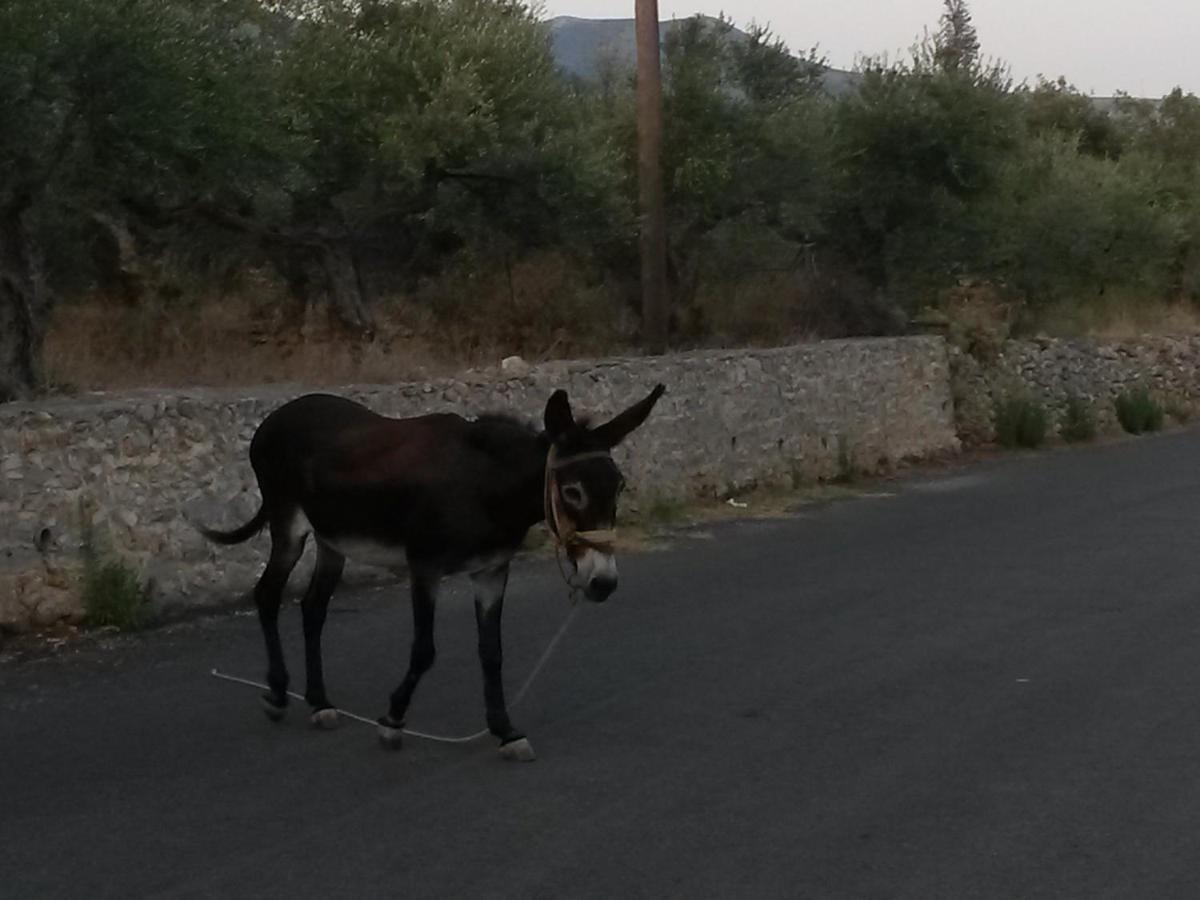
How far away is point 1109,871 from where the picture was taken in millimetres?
5594

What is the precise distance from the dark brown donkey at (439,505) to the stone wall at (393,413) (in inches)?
105

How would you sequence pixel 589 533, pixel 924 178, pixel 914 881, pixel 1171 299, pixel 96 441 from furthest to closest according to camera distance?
pixel 1171 299 → pixel 924 178 → pixel 96 441 → pixel 589 533 → pixel 914 881

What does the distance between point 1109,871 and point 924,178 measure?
60.5 feet

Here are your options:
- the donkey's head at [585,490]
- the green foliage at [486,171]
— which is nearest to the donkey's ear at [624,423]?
the donkey's head at [585,490]

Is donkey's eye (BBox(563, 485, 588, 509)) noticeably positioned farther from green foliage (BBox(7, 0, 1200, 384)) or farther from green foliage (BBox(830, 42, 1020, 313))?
green foliage (BBox(830, 42, 1020, 313))

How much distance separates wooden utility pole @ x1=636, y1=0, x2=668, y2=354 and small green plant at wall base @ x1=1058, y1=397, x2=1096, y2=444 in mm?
6877

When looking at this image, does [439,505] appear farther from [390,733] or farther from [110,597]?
[110,597]

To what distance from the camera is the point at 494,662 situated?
689cm

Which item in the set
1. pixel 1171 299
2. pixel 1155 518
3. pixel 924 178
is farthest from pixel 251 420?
pixel 1171 299

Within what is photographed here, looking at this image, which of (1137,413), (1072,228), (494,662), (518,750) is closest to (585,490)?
(494,662)

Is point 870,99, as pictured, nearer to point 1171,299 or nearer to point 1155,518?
point 1155,518

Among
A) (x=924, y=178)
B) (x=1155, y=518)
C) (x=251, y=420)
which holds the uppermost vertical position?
(x=924, y=178)

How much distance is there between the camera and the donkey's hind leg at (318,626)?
24.8 feet

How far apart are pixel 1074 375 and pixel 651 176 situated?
27.3 feet
